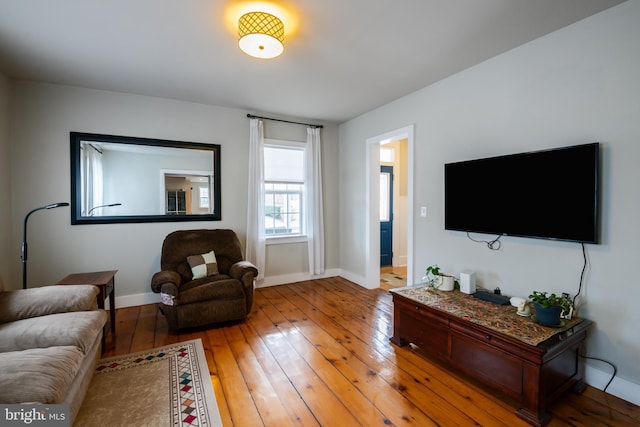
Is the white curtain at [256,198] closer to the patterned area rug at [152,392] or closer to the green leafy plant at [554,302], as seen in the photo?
the patterned area rug at [152,392]

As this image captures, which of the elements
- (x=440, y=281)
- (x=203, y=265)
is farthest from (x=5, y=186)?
(x=440, y=281)

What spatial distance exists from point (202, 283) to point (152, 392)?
1.24 m

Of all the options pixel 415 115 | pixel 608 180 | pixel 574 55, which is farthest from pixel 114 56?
pixel 608 180

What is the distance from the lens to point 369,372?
2230mm

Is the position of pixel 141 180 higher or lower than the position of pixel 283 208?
higher

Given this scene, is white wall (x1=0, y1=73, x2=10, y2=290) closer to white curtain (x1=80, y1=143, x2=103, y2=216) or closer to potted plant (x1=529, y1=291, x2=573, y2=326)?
white curtain (x1=80, y1=143, x2=103, y2=216)

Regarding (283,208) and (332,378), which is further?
(283,208)

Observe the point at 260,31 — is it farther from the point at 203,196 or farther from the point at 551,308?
the point at 551,308

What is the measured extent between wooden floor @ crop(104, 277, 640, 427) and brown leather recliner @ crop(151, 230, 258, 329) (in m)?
0.18

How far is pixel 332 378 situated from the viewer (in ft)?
7.06

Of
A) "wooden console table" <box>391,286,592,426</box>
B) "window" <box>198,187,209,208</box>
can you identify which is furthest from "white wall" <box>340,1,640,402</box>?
"window" <box>198,187,209,208</box>

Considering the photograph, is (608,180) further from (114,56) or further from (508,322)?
(114,56)

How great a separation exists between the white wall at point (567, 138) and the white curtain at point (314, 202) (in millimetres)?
1879

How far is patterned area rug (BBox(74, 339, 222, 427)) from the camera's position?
172 cm
